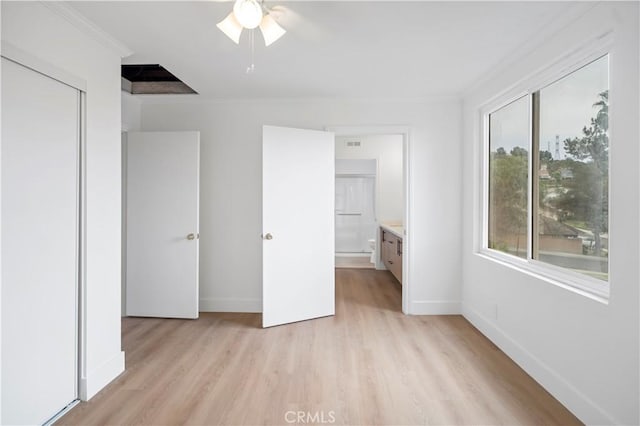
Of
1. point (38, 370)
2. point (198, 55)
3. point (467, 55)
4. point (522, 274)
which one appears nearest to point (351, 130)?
point (467, 55)

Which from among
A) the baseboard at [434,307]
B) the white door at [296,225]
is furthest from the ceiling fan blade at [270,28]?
the baseboard at [434,307]

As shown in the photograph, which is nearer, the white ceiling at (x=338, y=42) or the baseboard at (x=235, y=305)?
the white ceiling at (x=338, y=42)

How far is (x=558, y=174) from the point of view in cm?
215

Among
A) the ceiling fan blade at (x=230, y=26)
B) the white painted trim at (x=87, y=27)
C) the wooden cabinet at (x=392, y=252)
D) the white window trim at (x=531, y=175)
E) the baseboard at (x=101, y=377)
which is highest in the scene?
the white painted trim at (x=87, y=27)

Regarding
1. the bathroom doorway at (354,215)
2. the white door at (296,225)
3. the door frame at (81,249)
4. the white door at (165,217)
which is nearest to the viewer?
the door frame at (81,249)

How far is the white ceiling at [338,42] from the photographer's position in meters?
1.85

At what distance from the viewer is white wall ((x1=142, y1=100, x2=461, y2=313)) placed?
3531 millimetres

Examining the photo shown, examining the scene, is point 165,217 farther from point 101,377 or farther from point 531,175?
point 531,175

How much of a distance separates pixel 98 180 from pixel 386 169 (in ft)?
15.7

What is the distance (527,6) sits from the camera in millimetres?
1829

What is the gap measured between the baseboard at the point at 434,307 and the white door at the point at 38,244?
3017 mm

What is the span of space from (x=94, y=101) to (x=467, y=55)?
269 centimetres

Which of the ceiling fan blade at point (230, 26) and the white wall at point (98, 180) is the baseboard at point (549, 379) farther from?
the white wall at point (98, 180)

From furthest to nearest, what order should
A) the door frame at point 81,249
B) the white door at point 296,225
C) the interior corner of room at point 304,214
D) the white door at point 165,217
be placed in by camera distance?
the white door at point 165,217 → the white door at point 296,225 → the door frame at point 81,249 → the interior corner of room at point 304,214
